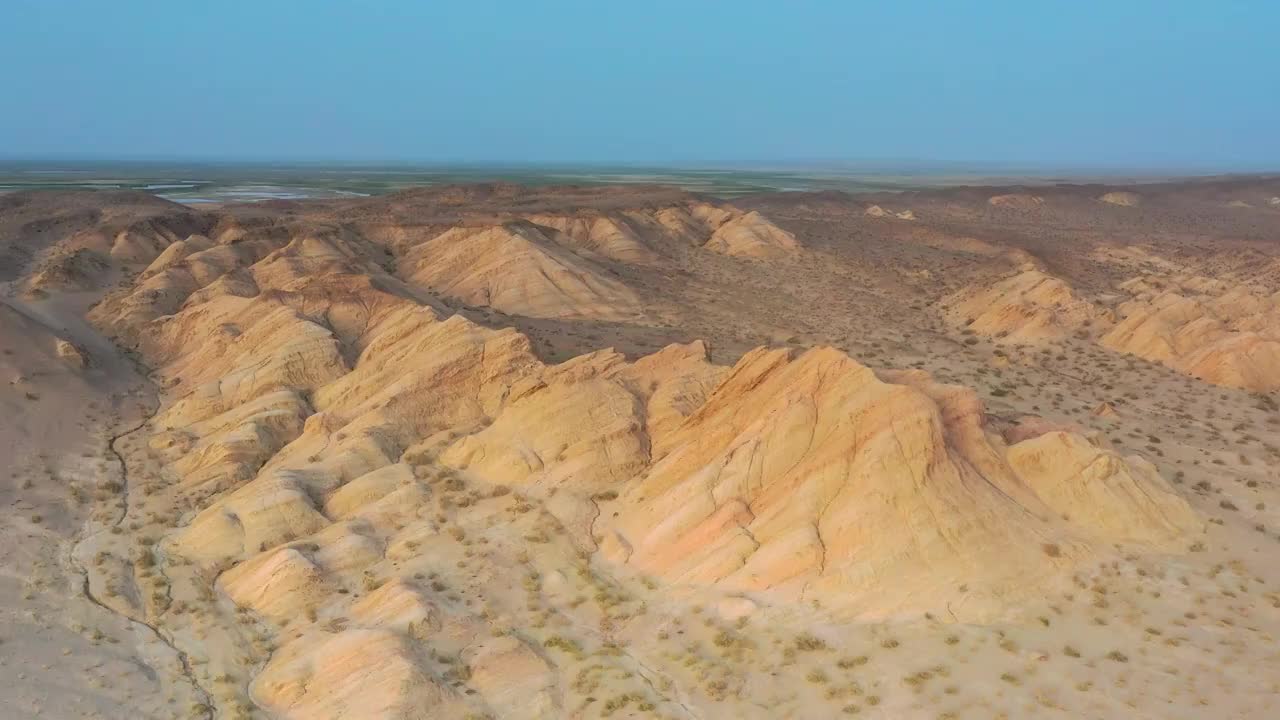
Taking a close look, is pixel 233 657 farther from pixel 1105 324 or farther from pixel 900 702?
pixel 1105 324

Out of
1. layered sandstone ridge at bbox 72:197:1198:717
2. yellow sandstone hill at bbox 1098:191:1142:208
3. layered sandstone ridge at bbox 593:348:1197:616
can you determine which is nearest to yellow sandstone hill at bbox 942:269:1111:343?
layered sandstone ridge at bbox 72:197:1198:717

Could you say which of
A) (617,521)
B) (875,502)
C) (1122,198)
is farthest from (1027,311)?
(1122,198)

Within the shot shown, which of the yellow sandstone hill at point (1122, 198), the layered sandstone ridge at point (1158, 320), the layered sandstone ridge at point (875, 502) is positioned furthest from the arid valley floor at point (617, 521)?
the yellow sandstone hill at point (1122, 198)

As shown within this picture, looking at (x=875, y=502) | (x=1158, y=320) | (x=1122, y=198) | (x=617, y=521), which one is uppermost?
(x=1122, y=198)

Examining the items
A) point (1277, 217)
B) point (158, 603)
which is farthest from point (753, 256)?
point (1277, 217)

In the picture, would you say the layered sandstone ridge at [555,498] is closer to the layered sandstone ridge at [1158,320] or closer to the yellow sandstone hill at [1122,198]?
the layered sandstone ridge at [1158,320]

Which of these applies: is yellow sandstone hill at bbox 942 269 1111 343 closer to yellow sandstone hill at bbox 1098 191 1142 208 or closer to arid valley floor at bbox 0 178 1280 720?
arid valley floor at bbox 0 178 1280 720

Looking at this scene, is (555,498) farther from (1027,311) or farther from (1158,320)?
(1027,311)

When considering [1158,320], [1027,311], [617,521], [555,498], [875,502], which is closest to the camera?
[875,502]
